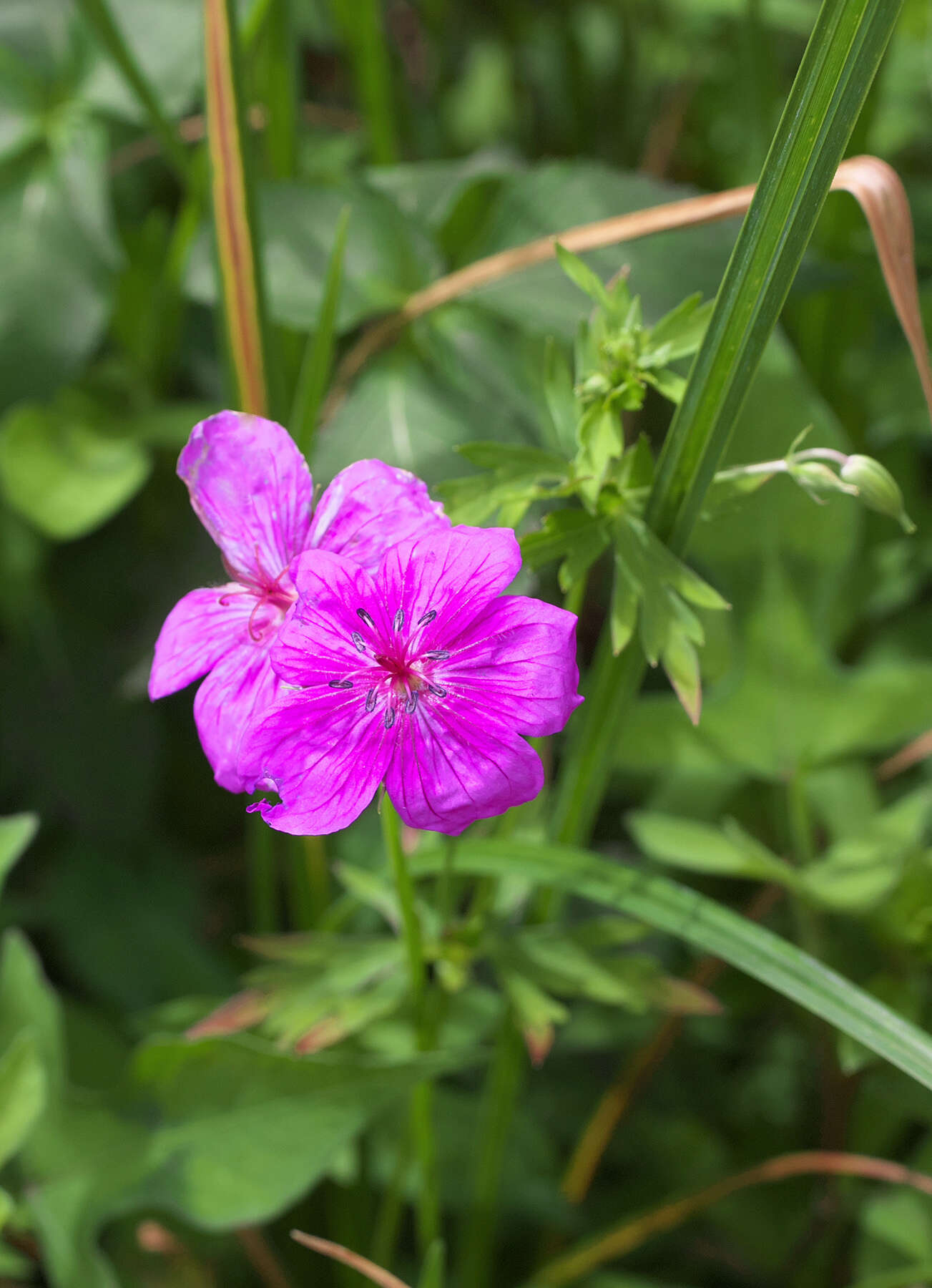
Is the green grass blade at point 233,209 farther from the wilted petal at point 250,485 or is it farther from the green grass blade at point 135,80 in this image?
the wilted petal at point 250,485

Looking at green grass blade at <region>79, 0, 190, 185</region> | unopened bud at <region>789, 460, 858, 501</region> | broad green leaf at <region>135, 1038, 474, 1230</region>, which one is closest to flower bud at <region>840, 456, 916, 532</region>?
unopened bud at <region>789, 460, 858, 501</region>

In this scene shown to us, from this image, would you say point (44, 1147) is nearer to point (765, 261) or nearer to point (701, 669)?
point (701, 669)

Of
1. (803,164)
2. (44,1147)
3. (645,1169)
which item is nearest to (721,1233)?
(645,1169)

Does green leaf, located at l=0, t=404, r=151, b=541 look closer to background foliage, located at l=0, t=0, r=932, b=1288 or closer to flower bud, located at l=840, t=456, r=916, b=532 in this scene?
background foliage, located at l=0, t=0, r=932, b=1288

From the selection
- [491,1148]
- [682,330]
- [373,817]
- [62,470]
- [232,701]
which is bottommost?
[491,1148]

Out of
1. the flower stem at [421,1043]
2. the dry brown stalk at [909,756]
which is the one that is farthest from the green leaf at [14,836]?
the dry brown stalk at [909,756]

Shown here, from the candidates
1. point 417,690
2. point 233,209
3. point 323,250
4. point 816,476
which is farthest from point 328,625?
point 323,250

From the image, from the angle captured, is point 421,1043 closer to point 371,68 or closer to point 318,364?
point 318,364
